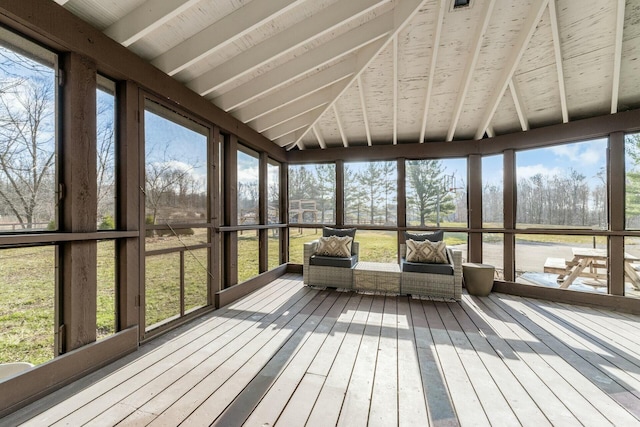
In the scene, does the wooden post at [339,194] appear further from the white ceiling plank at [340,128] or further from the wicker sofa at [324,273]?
the wicker sofa at [324,273]

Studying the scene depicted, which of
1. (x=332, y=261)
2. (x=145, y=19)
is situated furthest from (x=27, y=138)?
(x=332, y=261)

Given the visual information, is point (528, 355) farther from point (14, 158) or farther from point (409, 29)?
point (14, 158)

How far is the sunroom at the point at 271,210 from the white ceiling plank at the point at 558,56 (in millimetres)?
27

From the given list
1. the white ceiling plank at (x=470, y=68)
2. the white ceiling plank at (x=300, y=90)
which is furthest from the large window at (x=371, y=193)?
the white ceiling plank at (x=300, y=90)

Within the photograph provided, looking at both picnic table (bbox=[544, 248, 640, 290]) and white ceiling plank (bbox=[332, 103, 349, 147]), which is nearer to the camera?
picnic table (bbox=[544, 248, 640, 290])

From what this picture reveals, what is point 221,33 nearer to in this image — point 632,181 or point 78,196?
point 78,196

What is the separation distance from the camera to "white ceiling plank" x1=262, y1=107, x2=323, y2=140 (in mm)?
4875

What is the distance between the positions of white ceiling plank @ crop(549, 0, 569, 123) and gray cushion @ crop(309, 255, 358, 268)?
385 centimetres

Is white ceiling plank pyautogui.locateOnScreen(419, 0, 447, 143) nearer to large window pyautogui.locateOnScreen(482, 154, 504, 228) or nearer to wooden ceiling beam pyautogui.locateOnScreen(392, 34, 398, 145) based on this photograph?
wooden ceiling beam pyautogui.locateOnScreen(392, 34, 398, 145)

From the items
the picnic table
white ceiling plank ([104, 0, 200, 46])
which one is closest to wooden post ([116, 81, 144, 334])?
white ceiling plank ([104, 0, 200, 46])

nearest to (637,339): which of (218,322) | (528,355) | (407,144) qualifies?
(528,355)

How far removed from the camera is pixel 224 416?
1.72 m

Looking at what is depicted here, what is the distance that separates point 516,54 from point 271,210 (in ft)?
14.6

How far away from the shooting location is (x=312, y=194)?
19.9ft
